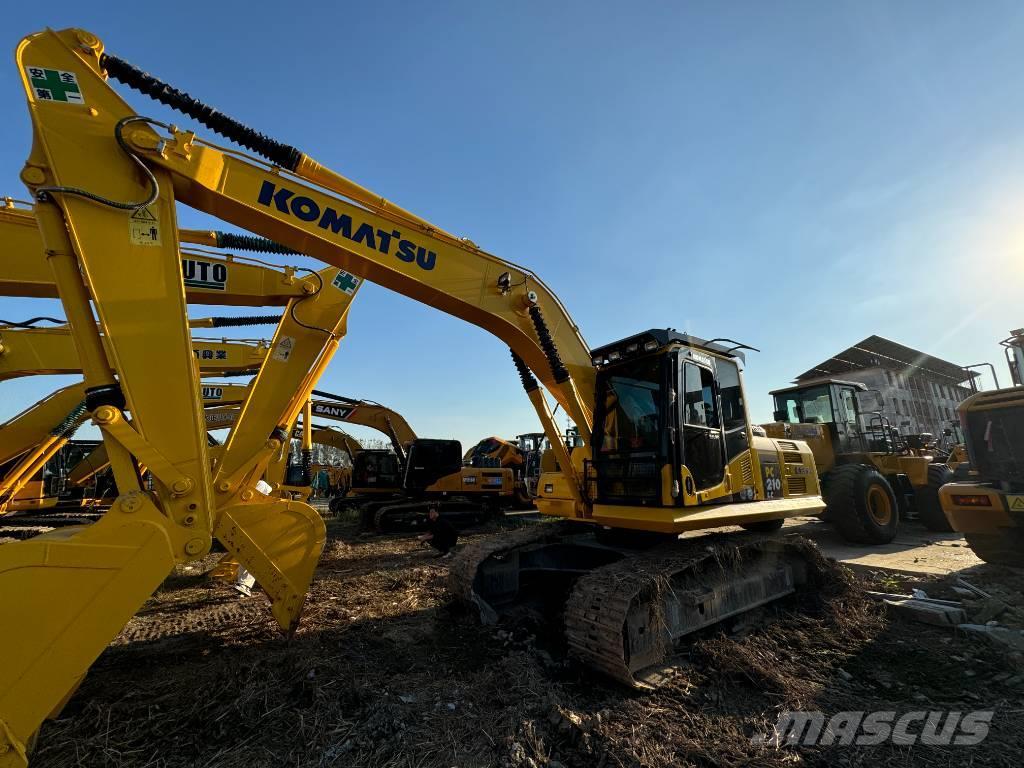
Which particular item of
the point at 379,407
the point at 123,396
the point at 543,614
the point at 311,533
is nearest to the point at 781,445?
the point at 543,614

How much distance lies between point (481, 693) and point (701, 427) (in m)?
3.09

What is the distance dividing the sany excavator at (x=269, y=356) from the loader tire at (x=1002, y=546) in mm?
3387

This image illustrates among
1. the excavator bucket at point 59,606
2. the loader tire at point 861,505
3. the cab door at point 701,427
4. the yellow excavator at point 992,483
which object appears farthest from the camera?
the loader tire at point 861,505

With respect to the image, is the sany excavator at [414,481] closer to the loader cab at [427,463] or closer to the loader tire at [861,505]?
the loader cab at [427,463]

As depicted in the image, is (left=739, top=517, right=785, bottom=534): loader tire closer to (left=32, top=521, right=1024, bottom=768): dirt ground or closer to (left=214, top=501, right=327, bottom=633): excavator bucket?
(left=32, top=521, right=1024, bottom=768): dirt ground

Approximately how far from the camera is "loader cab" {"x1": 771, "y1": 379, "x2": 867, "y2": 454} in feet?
38.7

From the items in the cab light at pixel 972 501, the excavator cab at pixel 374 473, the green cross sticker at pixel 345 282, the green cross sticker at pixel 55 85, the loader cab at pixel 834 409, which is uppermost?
the green cross sticker at pixel 55 85

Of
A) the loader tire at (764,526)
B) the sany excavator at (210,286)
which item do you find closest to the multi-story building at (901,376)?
the loader tire at (764,526)

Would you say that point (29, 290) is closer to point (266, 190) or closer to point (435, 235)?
point (266, 190)

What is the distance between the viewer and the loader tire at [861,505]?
31.0 ft

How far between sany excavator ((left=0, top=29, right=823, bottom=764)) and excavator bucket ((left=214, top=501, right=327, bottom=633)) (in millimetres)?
93

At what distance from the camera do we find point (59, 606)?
2.59 m

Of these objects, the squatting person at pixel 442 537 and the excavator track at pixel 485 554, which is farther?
the squatting person at pixel 442 537

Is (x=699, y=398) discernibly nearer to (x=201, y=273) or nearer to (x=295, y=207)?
(x=295, y=207)
